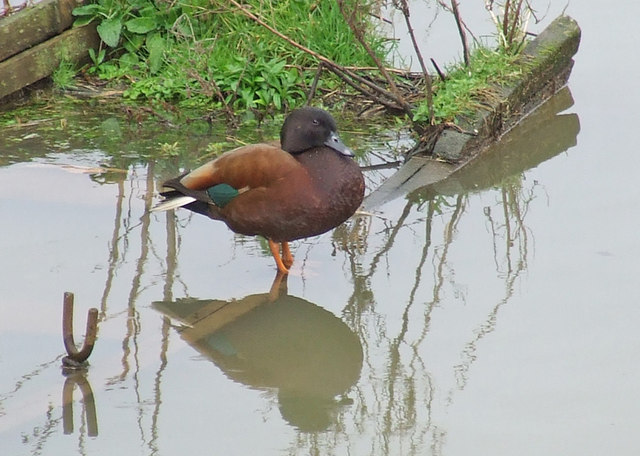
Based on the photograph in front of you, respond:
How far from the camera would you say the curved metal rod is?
3.38 meters

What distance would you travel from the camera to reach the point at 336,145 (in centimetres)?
429

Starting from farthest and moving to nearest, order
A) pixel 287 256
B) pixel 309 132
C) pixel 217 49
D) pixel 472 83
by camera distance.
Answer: pixel 217 49 → pixel 472 83 → pixel 287 256 → pixel 309 132

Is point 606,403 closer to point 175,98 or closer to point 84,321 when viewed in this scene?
point 84,321

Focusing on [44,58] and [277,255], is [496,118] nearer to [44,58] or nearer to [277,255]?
[277,255]

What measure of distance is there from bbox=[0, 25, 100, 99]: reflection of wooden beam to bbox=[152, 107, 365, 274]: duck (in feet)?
7.36

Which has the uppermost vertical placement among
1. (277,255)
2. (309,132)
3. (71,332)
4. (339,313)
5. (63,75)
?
(63,75)

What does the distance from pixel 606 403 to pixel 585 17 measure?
479 centimetres

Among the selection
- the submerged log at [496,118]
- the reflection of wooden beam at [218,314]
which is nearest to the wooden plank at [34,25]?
the submerged log at [496,118]

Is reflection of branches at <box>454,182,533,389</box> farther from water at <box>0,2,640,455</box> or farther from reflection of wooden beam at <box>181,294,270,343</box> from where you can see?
reflection of wooden beam at <box>181,294,270,343</box>

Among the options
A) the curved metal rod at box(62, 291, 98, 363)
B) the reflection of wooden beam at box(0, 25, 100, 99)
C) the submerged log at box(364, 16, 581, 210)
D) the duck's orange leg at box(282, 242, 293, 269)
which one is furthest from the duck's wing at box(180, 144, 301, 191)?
the reflection of wooden beam at box(0, 25, 100, 99)

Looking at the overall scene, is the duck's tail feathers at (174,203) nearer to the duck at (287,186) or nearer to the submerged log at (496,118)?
the duck at (287,186)

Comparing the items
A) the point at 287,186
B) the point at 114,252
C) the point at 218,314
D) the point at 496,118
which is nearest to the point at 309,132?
the point at 287,186

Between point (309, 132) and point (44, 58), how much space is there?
2.78m

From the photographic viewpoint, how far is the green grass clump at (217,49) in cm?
632
